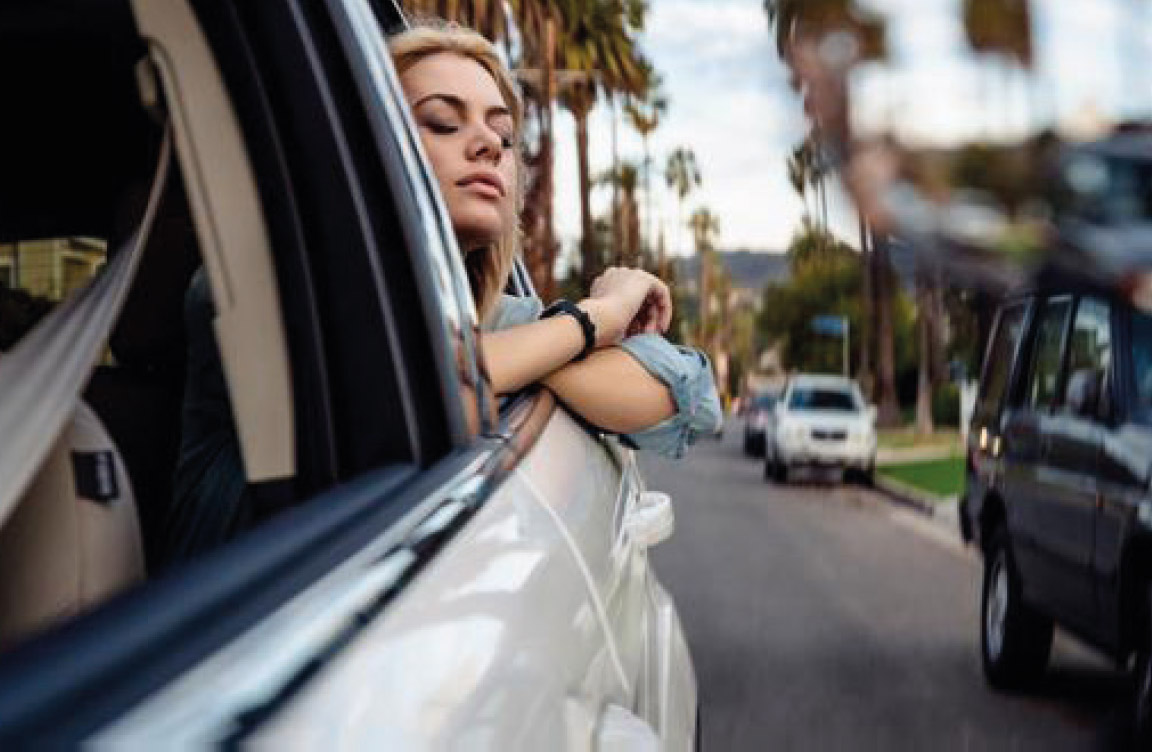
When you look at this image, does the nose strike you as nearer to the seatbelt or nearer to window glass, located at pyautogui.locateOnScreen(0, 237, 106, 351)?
window glass, located at pyautogui.locateOnScreen(0, 237, 106, 351)

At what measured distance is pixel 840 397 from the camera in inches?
1249

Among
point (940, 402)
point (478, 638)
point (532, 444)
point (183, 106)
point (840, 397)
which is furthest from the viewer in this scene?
point (940, 402)

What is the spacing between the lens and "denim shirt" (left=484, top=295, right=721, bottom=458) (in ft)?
8.75

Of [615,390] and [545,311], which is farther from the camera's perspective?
[545,311]

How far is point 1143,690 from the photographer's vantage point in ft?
19.1

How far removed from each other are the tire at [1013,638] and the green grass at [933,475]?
48.9ft

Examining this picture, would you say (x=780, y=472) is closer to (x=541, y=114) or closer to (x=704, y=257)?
(x=541, y=114)

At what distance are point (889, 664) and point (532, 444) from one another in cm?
705

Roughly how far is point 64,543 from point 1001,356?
7.91 meters

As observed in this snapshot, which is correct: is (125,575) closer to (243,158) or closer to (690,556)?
(243,158)

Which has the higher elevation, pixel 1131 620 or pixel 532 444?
pixel 532 444

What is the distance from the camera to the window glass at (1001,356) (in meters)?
8.77

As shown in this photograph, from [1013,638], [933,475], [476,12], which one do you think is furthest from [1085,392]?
[476,12]

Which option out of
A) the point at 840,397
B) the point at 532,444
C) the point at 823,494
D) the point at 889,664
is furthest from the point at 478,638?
the point at 840,397
